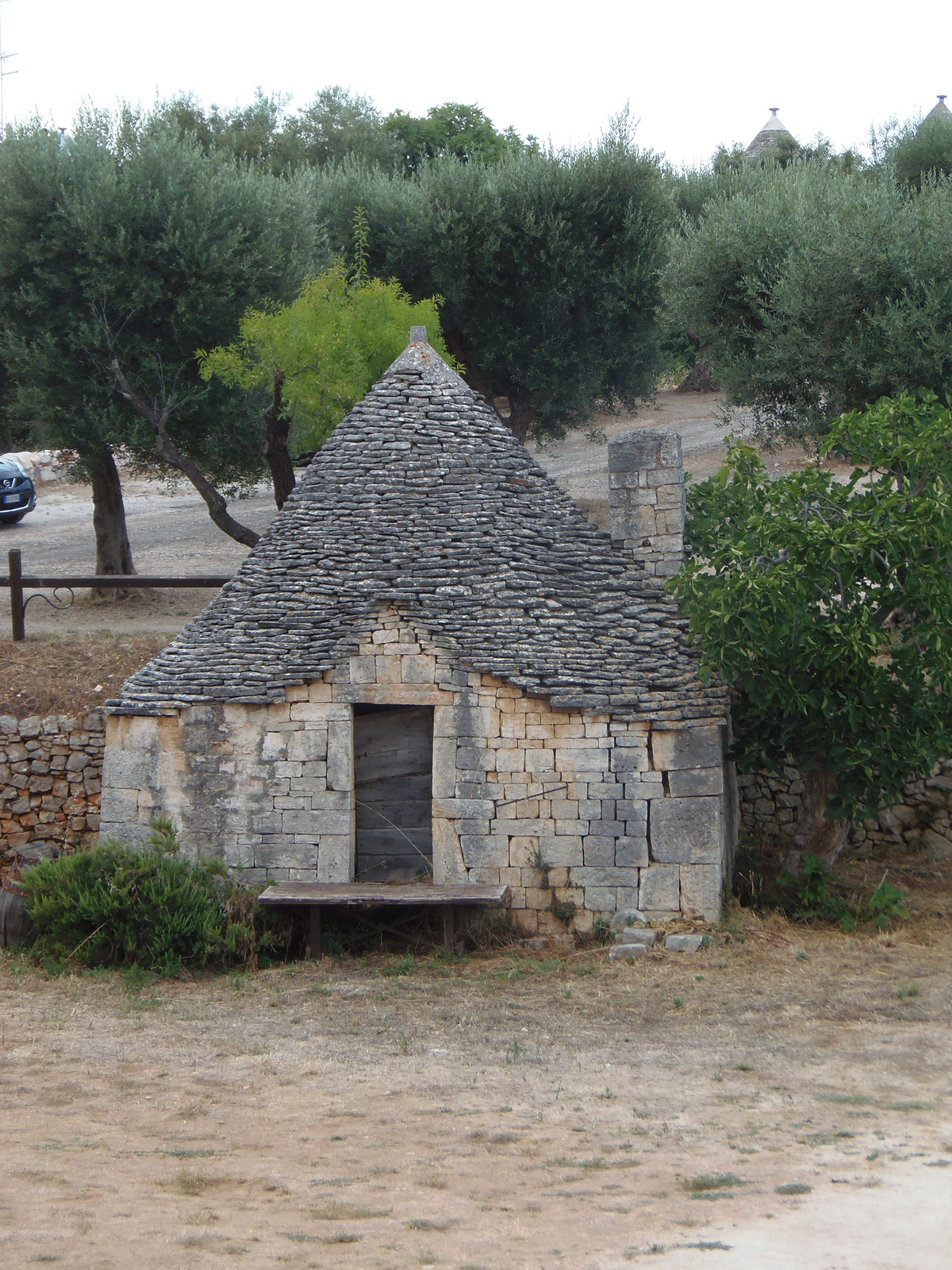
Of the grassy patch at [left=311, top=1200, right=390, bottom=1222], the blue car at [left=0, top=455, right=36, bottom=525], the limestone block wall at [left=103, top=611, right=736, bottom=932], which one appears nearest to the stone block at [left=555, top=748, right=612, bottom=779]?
the limestone block wall at [left=103, top=611, right=736, bottom=932]

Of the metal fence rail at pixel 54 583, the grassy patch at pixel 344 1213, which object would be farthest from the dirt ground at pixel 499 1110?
the metal fence rail at pixel 54 583

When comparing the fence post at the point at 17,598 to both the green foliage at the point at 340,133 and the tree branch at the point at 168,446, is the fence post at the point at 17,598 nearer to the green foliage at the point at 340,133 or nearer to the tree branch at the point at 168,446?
the tree branch at the point at 168,446

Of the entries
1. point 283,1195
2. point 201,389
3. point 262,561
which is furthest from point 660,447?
point 201,389

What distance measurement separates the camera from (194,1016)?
9.98 metres

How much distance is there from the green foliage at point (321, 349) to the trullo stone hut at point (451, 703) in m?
4.41

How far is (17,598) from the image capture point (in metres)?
15.8

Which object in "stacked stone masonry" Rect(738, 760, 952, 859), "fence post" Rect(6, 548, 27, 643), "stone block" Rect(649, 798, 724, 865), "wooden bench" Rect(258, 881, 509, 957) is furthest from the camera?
"fence post" Rect(6, 548, 27, 643)

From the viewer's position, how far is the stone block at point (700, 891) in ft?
36.0

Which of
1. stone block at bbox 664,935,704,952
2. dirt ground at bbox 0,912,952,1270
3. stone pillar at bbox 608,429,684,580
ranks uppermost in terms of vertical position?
stone pillar at bbox 608,429,684,580

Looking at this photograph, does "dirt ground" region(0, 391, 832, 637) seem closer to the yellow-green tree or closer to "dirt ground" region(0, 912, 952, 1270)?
the yellow-green tree

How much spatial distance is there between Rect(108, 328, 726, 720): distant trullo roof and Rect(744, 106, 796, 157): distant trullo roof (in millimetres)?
25788

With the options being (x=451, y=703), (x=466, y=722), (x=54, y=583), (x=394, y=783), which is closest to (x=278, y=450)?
(x=54, y=583)

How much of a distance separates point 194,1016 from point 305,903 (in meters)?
1.41

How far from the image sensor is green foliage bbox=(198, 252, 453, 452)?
645 inches
